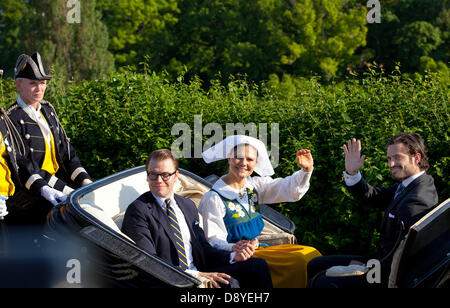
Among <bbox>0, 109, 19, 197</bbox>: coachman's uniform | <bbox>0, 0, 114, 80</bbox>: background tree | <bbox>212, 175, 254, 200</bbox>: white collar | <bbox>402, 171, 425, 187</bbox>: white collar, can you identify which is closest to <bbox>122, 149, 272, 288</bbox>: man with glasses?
<bbox>212, 175, 254, 200</bbox>: white collar

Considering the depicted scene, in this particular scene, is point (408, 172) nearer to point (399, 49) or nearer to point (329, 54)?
point (329, 54)

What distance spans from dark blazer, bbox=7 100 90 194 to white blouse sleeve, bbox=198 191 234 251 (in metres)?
1.24

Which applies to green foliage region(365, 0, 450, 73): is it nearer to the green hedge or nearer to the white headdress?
the green hedge

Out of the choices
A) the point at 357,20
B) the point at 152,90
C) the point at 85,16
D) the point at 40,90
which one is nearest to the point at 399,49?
the point at 357,20

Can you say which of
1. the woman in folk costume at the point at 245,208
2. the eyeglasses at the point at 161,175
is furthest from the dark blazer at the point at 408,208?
the eyeglasses at the point at 161,175

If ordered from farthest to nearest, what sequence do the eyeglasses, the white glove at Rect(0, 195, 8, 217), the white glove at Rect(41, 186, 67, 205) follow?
the white glove at Rect(41, 186, 67, 205), the white glove at Rect(0, 195, 8, 217), the eyeglasses

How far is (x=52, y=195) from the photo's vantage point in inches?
171

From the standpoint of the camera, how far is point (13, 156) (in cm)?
440

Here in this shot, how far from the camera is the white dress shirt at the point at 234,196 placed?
13.1ft

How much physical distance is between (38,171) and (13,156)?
24 cm

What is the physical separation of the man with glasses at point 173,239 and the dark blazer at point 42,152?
1.05m

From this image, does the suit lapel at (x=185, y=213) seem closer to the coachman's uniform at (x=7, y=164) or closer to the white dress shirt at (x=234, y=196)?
the white dress shirt at (x=234, y=196)

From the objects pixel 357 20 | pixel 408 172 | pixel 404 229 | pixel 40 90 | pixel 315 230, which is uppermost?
pixel 357 20

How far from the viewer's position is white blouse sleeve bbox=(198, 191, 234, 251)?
3.97 m
